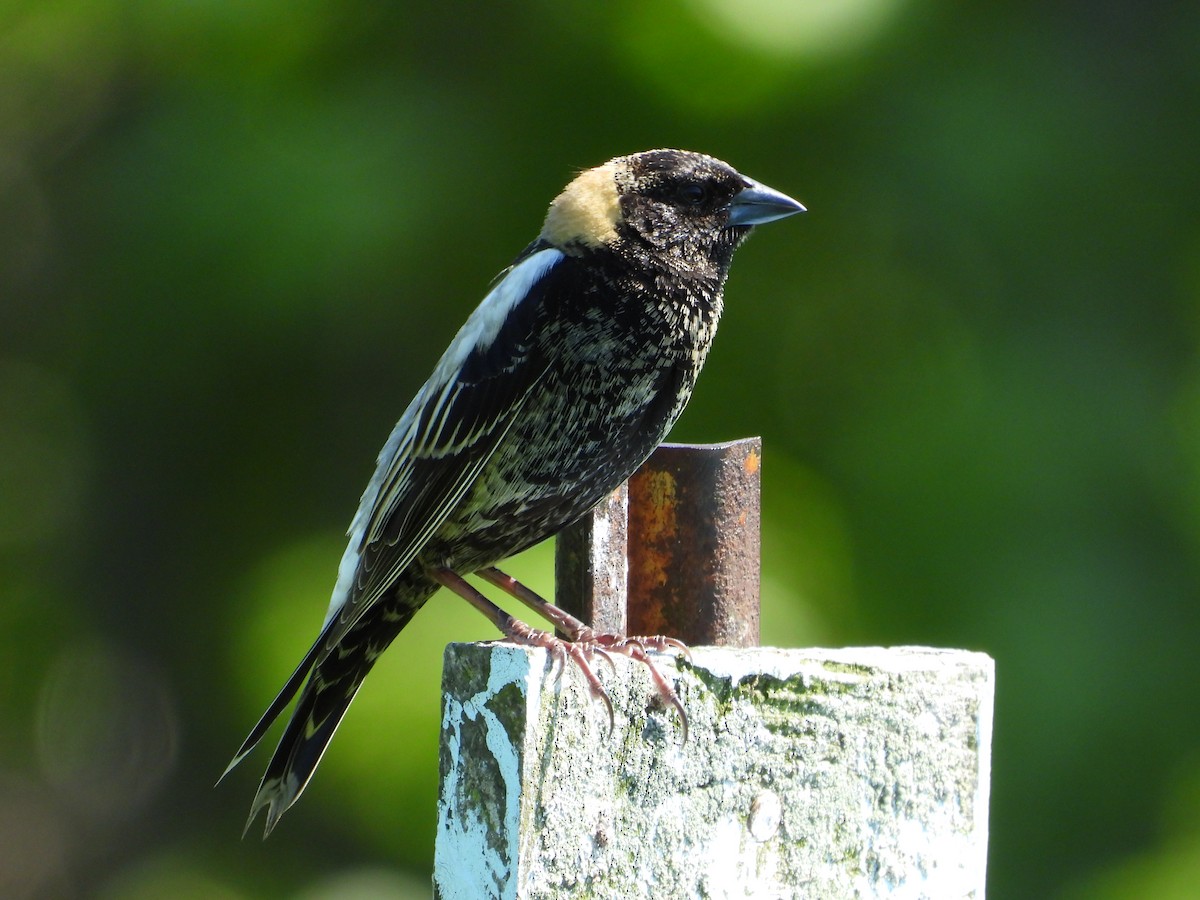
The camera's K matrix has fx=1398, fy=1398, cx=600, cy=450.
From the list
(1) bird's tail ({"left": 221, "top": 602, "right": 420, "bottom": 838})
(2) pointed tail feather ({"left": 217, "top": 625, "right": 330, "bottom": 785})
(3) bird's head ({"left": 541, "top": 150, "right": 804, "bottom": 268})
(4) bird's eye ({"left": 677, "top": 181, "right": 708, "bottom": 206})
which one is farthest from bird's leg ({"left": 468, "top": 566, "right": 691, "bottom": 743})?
(4) bird's eye ({"left": 677, "top": 181, "right": 708, "bottom": 206})

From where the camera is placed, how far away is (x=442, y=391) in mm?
2488

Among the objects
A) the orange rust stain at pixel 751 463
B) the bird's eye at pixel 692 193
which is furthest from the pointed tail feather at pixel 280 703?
the bird's eye at pixel 692 193

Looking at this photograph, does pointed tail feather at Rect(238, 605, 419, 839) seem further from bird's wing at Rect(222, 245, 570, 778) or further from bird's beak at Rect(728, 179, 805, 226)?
bird's beak at Rect(728, 179, 805, 226)

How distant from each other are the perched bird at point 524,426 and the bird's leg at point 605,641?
20mm

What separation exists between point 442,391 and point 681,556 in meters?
0.70

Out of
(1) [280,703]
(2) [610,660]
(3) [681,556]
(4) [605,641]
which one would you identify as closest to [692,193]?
(3) [681,556]

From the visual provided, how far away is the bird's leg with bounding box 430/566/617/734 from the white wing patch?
14cm

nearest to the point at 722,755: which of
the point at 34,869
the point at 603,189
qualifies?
the point at 603,189

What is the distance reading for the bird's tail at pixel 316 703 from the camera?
227cm

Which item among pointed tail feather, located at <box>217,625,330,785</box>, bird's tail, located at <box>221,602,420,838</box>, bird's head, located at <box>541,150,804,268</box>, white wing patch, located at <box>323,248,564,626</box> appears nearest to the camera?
pointed tail feather, located at <box>217,625,330,785</box>

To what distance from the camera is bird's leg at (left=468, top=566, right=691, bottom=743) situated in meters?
1.57

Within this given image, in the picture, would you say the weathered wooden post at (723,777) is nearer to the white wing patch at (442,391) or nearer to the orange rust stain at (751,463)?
the orange rust stain at (751,463)

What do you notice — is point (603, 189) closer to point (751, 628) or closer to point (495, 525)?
point (495, 525)

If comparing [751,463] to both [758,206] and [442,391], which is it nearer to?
[442,391]
